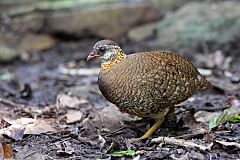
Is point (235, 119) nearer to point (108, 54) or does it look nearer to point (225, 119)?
point (225, 119)

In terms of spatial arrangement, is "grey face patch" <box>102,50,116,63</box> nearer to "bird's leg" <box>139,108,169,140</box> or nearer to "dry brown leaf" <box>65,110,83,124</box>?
"bird's leg" <box>139,108,169,140</box>

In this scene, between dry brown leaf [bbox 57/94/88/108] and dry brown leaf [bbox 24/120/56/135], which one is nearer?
dry brown leaf [bbox 24/120/56/135]

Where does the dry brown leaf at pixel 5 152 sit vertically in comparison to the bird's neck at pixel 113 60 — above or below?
below

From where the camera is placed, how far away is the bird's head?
494cm

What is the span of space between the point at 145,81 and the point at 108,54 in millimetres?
553

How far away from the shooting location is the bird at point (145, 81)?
461cm

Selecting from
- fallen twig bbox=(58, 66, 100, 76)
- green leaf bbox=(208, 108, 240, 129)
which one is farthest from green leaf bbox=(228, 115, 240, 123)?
fallen twig bbox=(58, 66, 100, 76)

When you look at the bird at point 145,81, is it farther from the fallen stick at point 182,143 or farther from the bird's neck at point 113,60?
the fallen stick at point 182,143

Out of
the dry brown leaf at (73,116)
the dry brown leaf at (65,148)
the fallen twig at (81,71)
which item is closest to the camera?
the dry brown leaf at (65,148)

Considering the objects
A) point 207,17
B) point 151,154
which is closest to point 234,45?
point 207,17

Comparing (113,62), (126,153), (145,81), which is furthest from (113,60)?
(126,153)

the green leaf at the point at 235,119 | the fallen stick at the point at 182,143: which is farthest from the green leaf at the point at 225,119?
the fallen stick at the point at 182,143

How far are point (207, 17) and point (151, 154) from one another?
6617 mm

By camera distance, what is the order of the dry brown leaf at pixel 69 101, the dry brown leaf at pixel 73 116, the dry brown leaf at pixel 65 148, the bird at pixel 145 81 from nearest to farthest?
the dry brown leaf at pixel 65 148 → the bird at pixel 145 81 → the dry brown leaf at pixel 73 116 → the dry brown leaf at pixel 69 101
